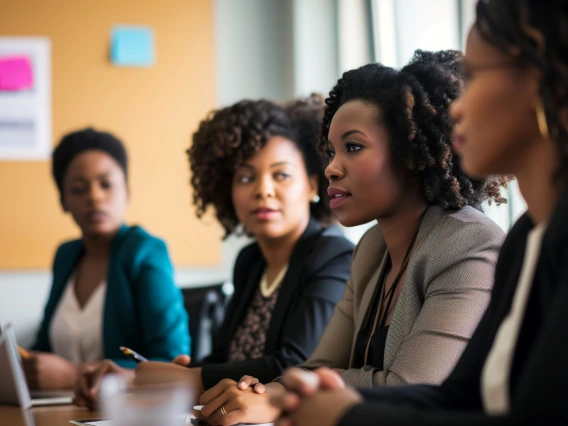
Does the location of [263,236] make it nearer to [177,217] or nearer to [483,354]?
[483,354]

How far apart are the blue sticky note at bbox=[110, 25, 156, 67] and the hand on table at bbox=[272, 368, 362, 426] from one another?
139 inches

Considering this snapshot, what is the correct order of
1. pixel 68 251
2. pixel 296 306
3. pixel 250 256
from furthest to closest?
pixel 68 251 < pixel 250 256 < pixel 296 306

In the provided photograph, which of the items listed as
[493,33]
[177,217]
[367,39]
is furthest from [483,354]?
[177,217]

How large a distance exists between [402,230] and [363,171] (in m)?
0.16

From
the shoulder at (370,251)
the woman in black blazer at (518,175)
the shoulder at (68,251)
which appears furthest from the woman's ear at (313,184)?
the woman in black blazer at (518,175)

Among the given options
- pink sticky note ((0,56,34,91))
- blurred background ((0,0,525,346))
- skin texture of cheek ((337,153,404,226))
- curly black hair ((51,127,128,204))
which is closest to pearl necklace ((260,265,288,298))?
skin texture of cheek ((337,153,404,226))

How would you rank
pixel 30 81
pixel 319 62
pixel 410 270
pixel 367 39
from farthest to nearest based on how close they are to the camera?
pixel 30 81 → pixel 319 62 → pixel 367 39 → pixel 410 270

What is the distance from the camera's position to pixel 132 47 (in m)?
4.21

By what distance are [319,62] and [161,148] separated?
999mm

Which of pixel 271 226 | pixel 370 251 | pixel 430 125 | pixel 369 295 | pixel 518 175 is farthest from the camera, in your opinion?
pixel 271 226

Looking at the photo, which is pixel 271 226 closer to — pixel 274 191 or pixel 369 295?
pixel 274 191

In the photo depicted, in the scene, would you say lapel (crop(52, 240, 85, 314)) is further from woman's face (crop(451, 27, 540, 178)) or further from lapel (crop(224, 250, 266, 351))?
woman's face (crop(451, 27, 540, 178))

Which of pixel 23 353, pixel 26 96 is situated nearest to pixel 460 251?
Result: pixel 23 353

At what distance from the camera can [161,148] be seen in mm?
4273
